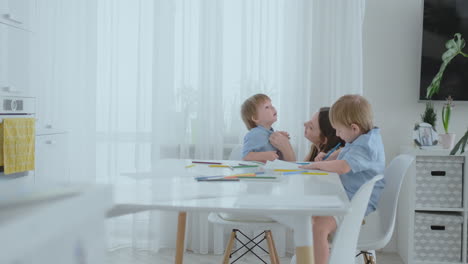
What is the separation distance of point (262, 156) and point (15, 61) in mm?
1778

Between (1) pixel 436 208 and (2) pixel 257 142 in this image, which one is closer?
(2) pixel 257 142

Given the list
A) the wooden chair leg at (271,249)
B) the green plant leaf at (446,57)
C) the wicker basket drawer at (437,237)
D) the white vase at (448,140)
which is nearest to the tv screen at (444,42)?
the green plant leaf at (446,57)

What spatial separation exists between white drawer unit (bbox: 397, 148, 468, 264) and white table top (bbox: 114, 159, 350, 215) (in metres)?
1.48

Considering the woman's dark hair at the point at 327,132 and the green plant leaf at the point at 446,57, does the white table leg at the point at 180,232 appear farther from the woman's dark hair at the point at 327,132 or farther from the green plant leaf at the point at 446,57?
the green plant leaf at the point at 446,57

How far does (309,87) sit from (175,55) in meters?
0.98

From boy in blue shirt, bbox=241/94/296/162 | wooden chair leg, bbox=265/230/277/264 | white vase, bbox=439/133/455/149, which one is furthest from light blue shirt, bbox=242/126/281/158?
→ white vase, bbox=439/133/455/149

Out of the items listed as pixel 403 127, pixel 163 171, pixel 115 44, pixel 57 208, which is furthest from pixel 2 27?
pixel 57 208

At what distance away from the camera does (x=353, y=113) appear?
209 cm

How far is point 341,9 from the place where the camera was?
345 centimetres

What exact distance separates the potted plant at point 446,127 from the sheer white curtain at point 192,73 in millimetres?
702

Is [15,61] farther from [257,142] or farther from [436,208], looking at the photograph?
[436,208]

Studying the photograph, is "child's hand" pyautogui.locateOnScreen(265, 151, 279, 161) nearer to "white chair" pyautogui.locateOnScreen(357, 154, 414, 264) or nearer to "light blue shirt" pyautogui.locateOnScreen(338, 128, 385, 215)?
"light blue shirt" pyautogui.locateOnScreen(338, 128, 385, 215)

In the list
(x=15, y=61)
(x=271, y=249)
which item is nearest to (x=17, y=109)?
(x=15, y=61)

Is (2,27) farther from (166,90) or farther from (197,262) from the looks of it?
(197,262)
